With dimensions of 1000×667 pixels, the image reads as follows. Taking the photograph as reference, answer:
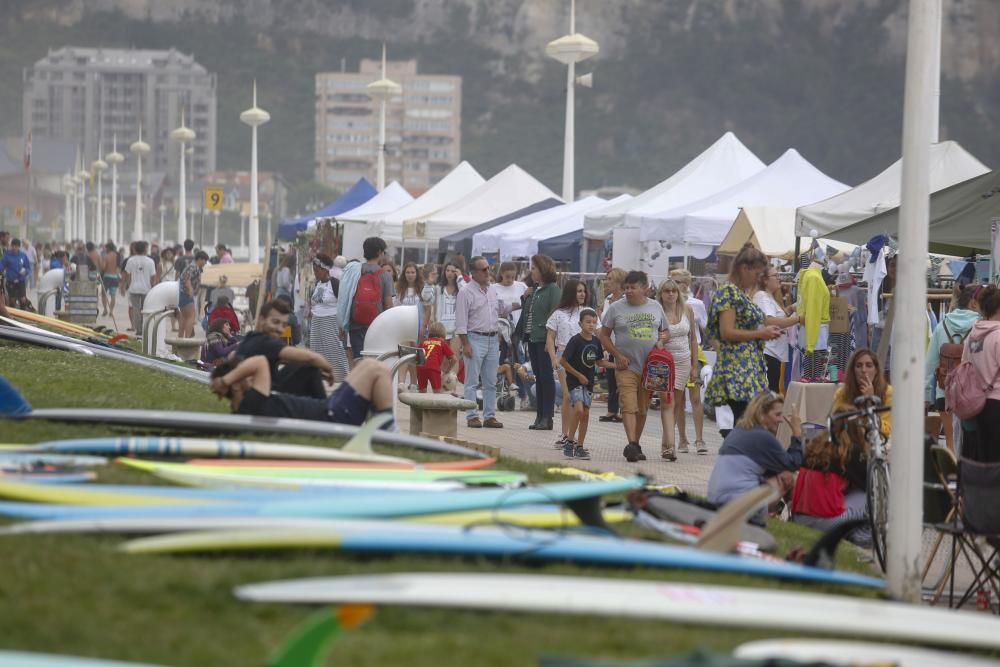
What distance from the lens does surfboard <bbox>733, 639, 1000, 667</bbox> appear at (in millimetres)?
4680

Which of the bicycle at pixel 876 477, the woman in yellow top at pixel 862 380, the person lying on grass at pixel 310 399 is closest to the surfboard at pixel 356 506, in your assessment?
the bicycle at pixel 876 477

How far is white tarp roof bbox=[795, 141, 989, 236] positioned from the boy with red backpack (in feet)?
15.2

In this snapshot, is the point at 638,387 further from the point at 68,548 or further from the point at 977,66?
the point at 977,66

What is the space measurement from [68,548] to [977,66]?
16042 cm

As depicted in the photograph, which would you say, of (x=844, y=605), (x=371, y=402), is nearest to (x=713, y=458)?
(x=371, y=402)

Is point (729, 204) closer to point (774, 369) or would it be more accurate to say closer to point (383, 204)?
point (774, 369)

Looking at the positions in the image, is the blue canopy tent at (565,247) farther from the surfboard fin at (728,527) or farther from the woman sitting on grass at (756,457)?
the surfboard fin at (728,527)

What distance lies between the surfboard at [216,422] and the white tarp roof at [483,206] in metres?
20.8

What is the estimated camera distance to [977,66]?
156125 millimetres

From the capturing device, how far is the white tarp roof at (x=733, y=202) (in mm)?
21469

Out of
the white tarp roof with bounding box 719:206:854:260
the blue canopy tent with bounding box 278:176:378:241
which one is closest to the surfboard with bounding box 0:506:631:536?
the white tarp roof with bounding box 719:206:854:260

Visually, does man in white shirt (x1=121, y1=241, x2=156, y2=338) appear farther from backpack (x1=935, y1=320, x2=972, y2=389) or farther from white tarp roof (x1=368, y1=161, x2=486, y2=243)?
backpack (x1=935, y1=320, x2=972, y2=389)

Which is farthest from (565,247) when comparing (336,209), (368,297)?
→ (336,209)

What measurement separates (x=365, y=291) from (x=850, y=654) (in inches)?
→ 422
